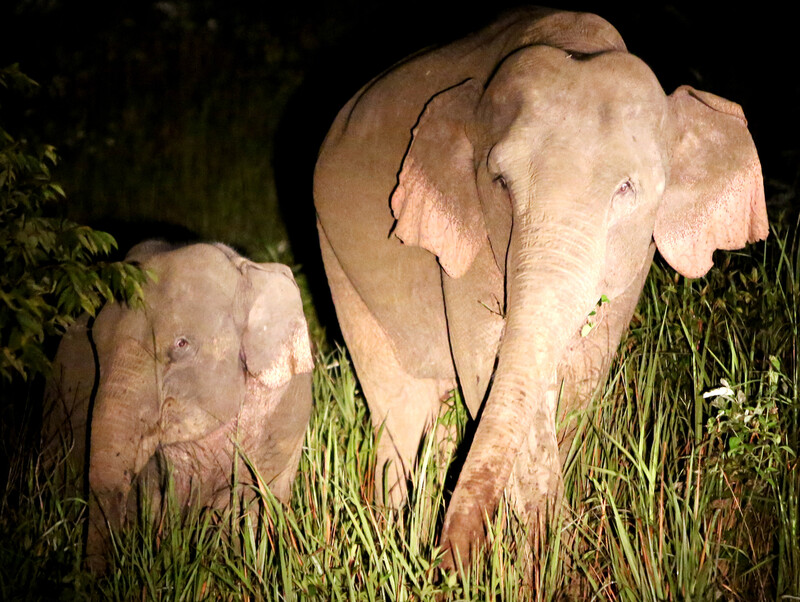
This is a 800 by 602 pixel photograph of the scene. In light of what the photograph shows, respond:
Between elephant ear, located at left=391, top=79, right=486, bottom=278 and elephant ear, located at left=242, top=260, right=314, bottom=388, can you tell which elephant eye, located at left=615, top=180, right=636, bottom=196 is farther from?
elephant ear, located at left=242, top=260, right=314, bottom=388

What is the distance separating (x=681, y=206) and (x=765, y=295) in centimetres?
69

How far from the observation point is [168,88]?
1212cm

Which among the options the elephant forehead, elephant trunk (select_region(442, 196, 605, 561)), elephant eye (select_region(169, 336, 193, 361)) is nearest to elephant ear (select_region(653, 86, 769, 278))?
the elephant forehead

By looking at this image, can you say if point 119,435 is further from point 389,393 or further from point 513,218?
point 513,218

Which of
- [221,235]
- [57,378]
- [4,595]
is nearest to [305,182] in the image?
[221,235]

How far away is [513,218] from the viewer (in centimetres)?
414

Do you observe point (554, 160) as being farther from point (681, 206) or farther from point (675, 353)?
point (675, 353)

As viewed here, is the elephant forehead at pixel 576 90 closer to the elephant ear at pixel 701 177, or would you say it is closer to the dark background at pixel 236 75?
the elephant ear at pixel 701 177

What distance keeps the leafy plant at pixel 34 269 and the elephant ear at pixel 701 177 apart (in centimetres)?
197

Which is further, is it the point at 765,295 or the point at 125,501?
the point at 765,295

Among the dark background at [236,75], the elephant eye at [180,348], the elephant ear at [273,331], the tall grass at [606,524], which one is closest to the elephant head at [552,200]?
the tall grass at [606,524]

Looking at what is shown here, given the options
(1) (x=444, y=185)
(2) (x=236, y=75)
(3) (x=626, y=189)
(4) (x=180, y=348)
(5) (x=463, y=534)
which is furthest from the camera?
(2) (x=236, y=75)

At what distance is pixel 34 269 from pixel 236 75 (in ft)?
25.8

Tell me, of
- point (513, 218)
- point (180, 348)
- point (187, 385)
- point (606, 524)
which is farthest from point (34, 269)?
point (606, 524)
